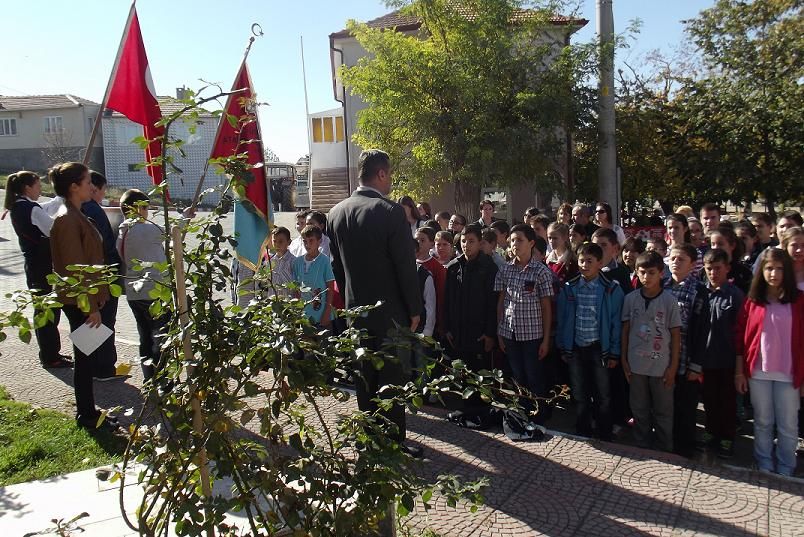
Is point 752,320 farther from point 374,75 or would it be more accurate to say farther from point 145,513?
point 374,75

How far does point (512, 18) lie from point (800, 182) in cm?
735

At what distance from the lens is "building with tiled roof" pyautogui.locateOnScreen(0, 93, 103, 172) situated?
147 ft

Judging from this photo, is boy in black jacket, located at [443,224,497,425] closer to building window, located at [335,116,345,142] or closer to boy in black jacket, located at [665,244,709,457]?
boy in black jacket, located at [665,244,709,457]

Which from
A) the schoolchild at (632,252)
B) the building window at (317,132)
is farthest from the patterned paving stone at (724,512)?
the building window at (317,132)

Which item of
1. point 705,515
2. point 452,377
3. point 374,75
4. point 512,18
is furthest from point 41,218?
point 512,18

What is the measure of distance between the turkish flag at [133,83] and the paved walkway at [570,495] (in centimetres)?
313

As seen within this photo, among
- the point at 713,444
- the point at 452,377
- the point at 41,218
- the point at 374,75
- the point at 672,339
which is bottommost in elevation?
the point at 713,444

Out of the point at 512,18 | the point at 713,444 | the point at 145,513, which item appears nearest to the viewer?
the point at 145,513

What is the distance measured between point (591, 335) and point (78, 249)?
3874 millimetres

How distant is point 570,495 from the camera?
400cm

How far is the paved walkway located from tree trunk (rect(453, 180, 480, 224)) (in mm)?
11916

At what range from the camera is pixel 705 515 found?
3.74 meters

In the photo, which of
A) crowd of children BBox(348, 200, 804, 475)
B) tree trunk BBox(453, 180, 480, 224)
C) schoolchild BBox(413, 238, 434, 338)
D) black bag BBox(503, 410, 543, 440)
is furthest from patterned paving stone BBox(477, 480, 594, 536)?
tree trunk BBox(453, 180, 480, 224)

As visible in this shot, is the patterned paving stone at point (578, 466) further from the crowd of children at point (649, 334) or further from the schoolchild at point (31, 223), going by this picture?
the schoolchild at point (31, 223)
